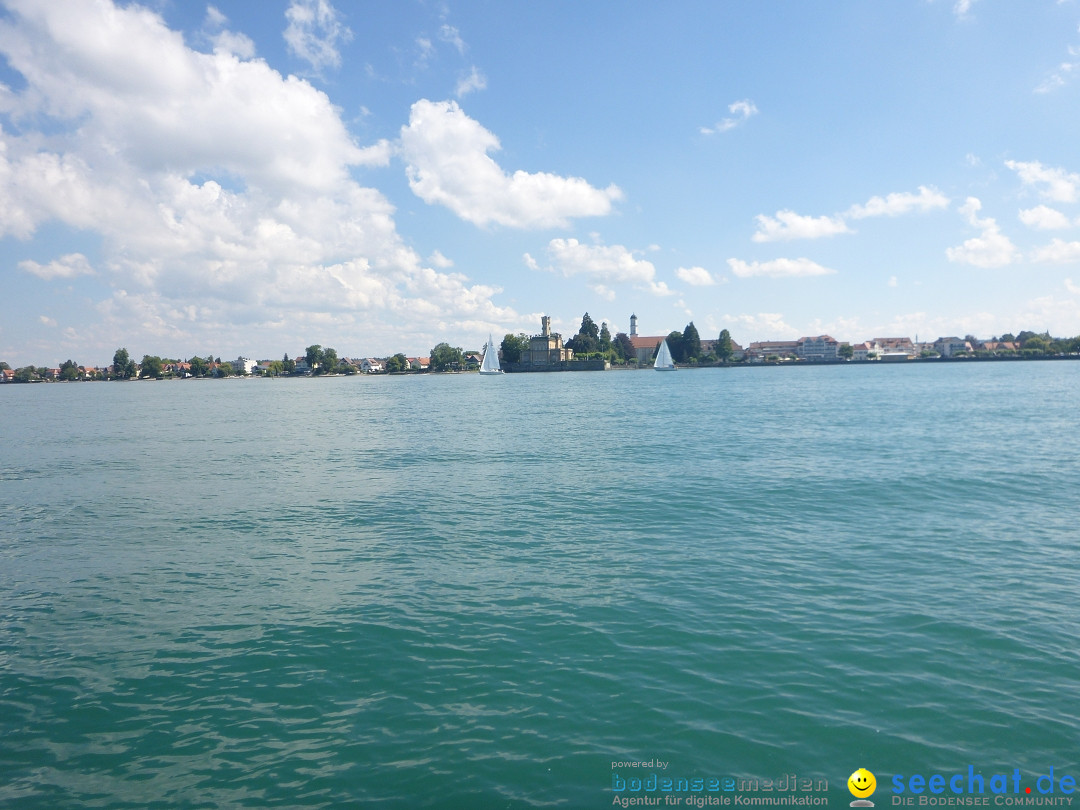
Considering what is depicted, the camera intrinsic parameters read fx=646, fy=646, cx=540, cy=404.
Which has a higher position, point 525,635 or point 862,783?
point 525,635

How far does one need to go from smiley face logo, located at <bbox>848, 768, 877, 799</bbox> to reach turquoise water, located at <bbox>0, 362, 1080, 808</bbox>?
0.38 ft

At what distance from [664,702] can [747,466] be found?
23920mm

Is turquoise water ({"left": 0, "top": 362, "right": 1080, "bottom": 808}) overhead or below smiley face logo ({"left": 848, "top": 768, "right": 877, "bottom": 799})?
overhead

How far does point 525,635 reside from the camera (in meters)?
12.8

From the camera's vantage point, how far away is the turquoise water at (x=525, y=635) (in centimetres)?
894

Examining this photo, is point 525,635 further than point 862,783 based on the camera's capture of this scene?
Yes

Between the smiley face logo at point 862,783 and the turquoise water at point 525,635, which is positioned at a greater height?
the turquoise water at point 525,635

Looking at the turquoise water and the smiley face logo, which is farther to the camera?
the turquoise water

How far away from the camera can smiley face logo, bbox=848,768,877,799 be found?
8.31m

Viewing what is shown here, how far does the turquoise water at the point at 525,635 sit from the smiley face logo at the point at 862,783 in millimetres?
116

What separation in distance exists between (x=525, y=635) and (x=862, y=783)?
20.6 feet

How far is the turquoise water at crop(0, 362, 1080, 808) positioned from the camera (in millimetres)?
8938

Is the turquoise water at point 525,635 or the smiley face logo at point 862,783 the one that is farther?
the turquoise water at point 525,635

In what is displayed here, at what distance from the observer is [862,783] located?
8.47 meters
